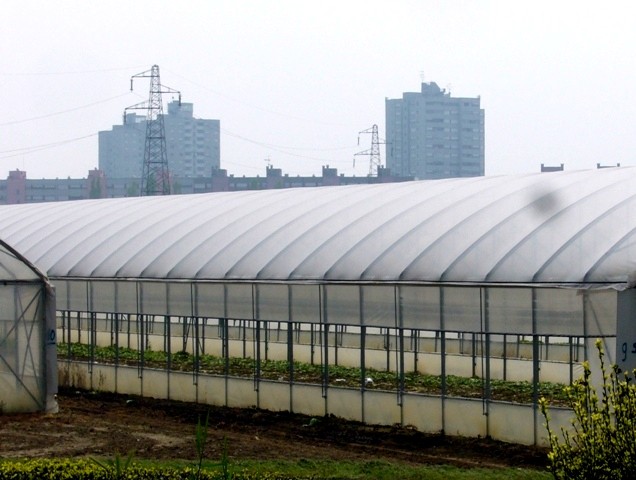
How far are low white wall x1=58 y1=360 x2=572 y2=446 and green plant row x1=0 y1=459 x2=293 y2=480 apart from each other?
612 cm

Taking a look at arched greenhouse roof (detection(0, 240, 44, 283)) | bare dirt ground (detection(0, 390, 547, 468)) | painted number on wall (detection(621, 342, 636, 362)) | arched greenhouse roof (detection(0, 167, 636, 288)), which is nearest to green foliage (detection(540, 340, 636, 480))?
bare dirt ground (detection(0, 390, 547, 468))

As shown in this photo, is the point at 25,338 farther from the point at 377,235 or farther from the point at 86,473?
the point at 86,473

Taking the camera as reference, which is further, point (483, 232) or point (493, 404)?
point (483, 232)

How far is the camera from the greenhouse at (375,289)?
20.7 metres

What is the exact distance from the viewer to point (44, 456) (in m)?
19.0

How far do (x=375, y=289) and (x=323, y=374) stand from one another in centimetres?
204

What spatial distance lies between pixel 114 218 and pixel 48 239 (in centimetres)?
199

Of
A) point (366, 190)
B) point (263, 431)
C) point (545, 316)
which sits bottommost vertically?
point (263, 431)

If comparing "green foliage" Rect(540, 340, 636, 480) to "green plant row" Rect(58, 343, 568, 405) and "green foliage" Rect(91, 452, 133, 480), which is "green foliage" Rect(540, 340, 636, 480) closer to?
"green foliage" Rect(91, 452, 133, 480)

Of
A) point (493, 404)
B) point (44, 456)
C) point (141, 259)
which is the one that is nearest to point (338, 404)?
point (493, 404)

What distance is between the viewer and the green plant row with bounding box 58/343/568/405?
890 inches

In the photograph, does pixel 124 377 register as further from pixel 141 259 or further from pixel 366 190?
pixel 366 190

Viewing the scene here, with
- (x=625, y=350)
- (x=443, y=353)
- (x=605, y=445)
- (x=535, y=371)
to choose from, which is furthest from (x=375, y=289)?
(x=605, y=445)

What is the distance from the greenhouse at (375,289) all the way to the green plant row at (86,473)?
6.70m
